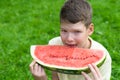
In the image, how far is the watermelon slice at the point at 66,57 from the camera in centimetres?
311

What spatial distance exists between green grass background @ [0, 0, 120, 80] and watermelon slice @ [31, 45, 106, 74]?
139cm

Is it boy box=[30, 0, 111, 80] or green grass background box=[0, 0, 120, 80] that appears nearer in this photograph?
boy box=[30, 0, 111, 80]

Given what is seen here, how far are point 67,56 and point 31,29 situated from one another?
2.86 m

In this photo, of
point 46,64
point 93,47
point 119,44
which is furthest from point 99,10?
point 46,64

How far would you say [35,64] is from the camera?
10.4ft

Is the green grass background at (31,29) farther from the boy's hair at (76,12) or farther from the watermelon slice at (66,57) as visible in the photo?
the boy's hair at (76,12)

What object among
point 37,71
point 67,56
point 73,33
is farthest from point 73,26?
point 37,71

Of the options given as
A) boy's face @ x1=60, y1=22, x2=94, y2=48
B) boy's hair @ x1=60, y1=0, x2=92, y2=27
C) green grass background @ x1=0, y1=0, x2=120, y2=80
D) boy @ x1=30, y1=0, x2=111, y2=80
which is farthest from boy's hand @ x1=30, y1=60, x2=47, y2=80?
green grass background @ x1=0, y1=0, x2=120, y2=80

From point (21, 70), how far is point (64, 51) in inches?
65.3

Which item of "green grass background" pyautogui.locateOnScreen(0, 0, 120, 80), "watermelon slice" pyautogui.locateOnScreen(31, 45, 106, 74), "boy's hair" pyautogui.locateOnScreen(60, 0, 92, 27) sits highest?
"boy's hair" pyautogui.locateOnScreen(60, 0, 92, 27)

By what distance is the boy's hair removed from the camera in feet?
10.5

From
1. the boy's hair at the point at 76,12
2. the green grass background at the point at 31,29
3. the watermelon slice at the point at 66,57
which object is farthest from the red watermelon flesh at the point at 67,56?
the green grass background at the point at 31,29

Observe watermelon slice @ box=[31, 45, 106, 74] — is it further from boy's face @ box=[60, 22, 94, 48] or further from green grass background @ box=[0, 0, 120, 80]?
green grass background @ box=[0, 0, 120, 80]

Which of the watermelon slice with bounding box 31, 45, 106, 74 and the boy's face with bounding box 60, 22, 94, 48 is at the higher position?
the boy's face with bounding box 60, 22, 94, 48
